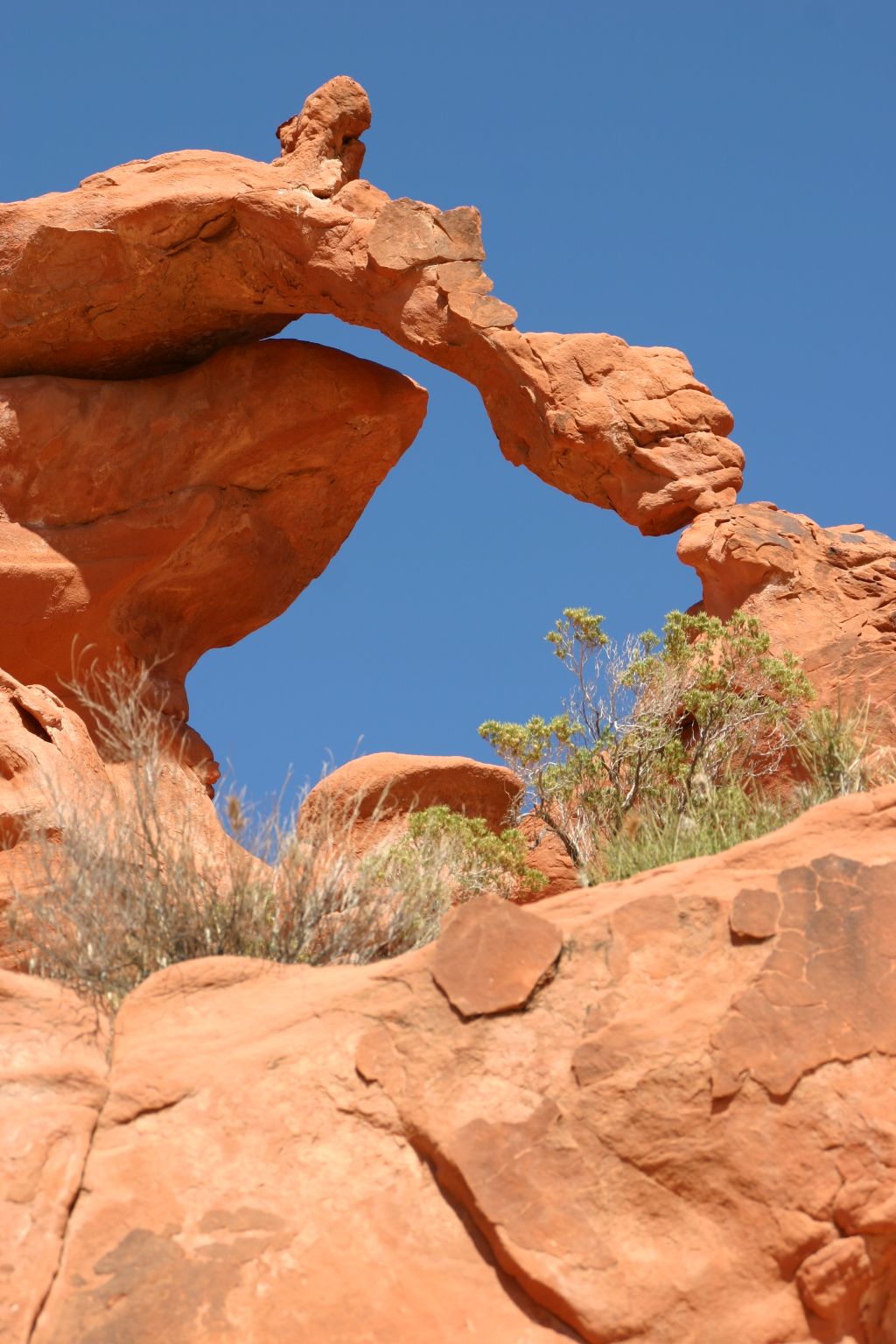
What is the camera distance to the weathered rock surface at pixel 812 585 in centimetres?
1039

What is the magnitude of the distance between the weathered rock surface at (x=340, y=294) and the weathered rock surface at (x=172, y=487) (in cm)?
60

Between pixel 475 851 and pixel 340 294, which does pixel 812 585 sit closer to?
pixel 475 851

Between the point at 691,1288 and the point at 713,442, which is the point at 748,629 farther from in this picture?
the point at 691,1288

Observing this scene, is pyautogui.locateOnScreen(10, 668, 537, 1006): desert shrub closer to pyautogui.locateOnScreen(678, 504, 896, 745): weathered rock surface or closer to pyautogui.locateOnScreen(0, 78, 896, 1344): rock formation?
pyautogui.locateOnScreen(0, 78, 896, 1344): rock formation

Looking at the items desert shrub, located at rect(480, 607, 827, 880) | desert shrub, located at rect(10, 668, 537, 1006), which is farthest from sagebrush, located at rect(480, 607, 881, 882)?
desert shrub, located at rect(10, 668, 537, 1006)

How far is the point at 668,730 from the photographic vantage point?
33.6 feet

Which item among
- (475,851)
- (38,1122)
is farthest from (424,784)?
(38,1122)

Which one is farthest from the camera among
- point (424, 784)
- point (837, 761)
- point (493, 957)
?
point (424, 784)

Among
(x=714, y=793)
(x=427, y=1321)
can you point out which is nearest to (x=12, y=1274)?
(x=427, y=1321)

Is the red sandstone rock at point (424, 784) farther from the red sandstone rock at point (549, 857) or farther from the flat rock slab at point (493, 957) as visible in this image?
the flat rock slab at point (493, 957)

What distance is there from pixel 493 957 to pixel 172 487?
29.5 ft

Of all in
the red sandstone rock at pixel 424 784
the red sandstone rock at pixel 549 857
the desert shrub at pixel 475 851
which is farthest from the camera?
the red sandstone rock at pixel 424 784

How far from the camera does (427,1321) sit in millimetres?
4078

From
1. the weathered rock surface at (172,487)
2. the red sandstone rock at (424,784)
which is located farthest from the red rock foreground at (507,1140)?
the weathered rock surface at (172,487)
